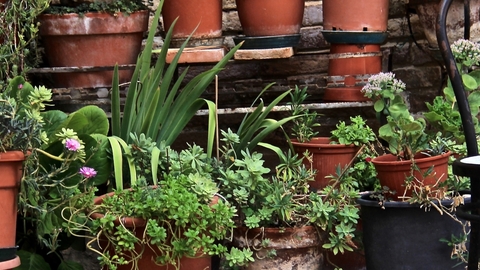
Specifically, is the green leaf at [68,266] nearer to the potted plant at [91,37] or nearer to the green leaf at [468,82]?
the potted plant at [91,37]

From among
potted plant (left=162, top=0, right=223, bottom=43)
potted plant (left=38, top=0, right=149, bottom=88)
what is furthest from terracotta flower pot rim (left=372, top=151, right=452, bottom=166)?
potted plant (left=38, top=0, right=149, bottom=88)

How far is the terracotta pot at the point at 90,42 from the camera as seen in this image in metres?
2.76

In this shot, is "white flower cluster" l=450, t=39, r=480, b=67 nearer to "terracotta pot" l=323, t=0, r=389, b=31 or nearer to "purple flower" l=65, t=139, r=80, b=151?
"terracotta pot" l=323, t=0, r=389, b=31

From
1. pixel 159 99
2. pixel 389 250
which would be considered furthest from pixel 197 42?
pixel 389 250

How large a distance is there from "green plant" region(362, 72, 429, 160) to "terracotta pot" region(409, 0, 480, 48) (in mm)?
382

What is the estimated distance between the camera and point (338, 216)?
2.15 metres

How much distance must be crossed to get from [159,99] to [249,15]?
2.01 feet

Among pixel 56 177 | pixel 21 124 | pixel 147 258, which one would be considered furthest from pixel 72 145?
pixel 147 258

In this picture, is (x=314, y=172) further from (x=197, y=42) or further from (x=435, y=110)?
(x=197, y=42)

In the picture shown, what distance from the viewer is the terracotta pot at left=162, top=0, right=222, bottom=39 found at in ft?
9.23

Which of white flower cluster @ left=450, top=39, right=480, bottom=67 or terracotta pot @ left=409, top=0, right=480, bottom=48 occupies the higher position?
terracotta pot @ left=409, top=0, right=480, bottom=48

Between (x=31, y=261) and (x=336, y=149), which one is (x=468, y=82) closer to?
(x=336, y=149)

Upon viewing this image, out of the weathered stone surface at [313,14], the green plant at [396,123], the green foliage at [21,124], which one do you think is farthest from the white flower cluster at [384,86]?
the green foliage at [21,124]

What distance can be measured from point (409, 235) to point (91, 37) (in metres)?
1.45
